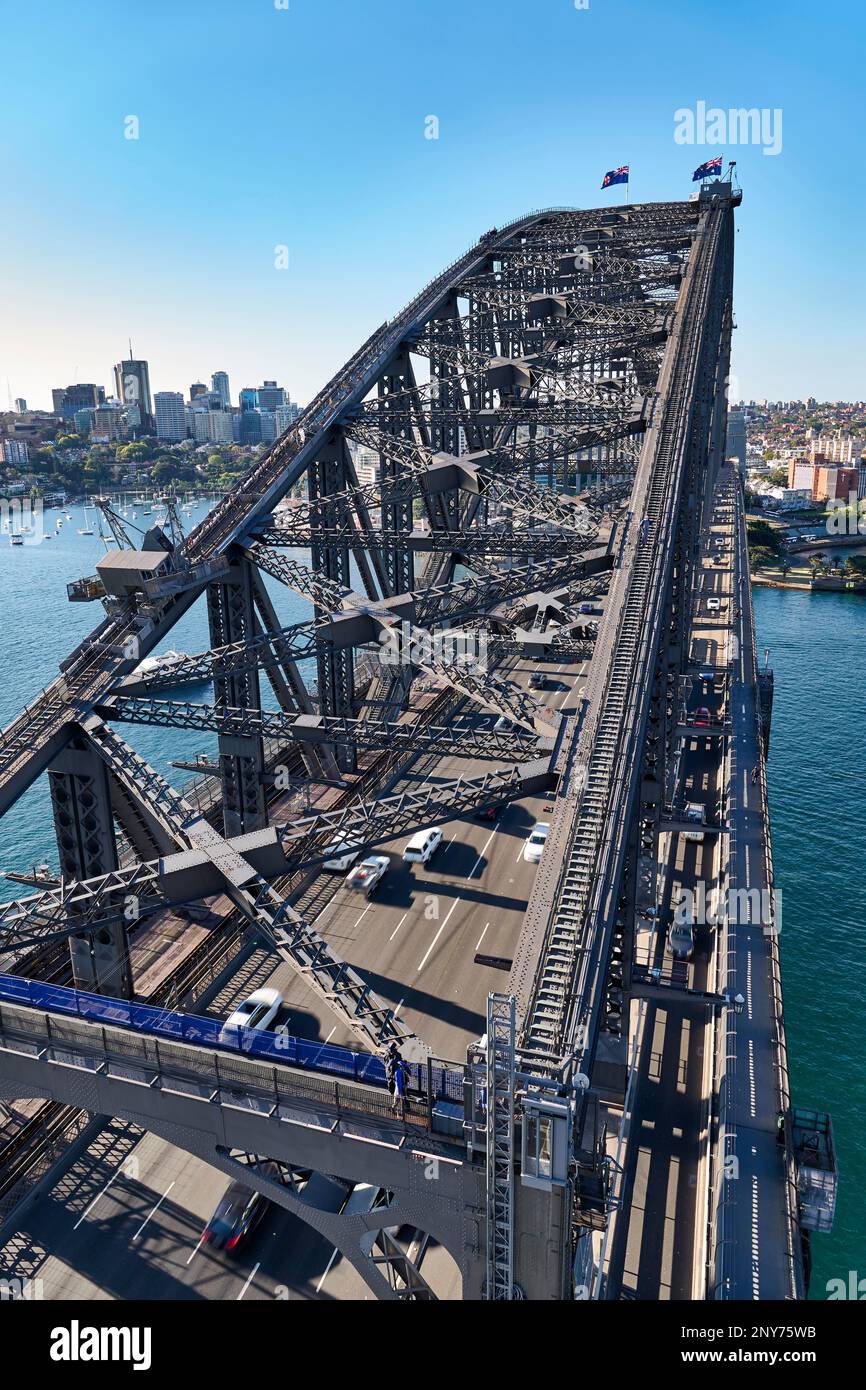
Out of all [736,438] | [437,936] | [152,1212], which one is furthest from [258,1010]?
[736,438]

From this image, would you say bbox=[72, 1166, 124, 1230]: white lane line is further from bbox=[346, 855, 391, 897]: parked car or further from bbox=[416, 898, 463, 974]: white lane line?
bbox=[346, 855, 391, 897]: parked car

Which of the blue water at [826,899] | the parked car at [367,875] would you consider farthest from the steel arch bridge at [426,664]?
the blue water at [826,899]

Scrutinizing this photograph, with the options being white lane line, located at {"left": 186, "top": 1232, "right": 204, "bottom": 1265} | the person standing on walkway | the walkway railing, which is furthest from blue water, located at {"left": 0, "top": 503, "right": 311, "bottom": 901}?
the person standing on walkway

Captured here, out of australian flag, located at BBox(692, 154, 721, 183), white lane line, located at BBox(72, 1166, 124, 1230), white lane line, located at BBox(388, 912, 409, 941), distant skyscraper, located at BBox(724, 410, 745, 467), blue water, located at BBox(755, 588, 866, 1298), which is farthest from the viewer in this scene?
distant skyscraper, located at BBox(724, 410, 745, 467)
